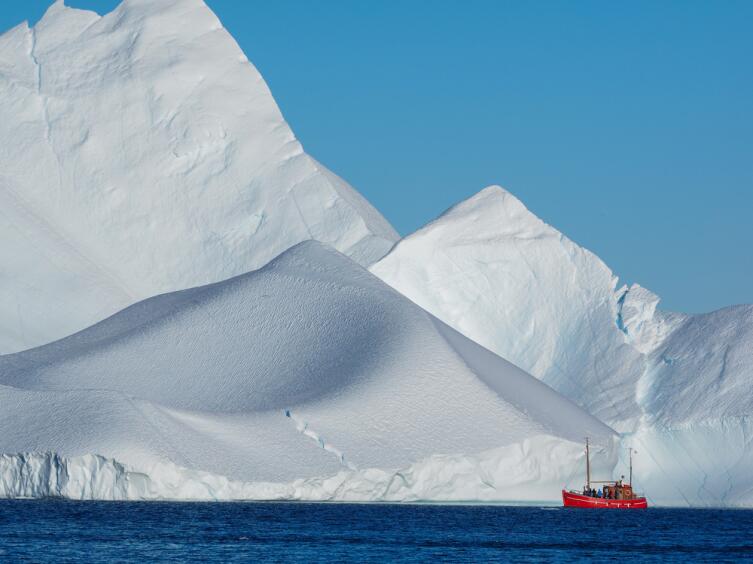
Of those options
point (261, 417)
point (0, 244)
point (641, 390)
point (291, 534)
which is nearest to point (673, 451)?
point (641, 390)

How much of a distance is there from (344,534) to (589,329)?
1024 inches

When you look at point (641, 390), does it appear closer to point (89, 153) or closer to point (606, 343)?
point (606, 343)

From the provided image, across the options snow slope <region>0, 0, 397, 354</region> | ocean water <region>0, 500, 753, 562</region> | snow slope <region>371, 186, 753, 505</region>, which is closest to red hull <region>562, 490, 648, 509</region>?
ocean water <region>0, 500, 753, 562</region>

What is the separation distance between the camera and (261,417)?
167ft

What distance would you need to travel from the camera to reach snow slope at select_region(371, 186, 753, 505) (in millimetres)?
58500

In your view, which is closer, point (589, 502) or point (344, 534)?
point (344, 534)

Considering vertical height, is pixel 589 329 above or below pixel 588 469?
above

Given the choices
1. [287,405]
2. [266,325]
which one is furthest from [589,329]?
Answer: [287,405]

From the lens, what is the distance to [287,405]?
5247cm

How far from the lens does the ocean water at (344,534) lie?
123 feet

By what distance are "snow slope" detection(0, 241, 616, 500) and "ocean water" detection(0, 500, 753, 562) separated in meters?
1.04

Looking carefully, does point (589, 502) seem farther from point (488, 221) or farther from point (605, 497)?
point (488, 221)

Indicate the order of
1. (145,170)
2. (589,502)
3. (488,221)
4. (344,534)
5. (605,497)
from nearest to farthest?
1. (344,534)
2. (589,502)
3. (605,497)
4. (488,221)
5. (145,170)

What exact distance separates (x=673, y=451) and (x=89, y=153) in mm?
28265
